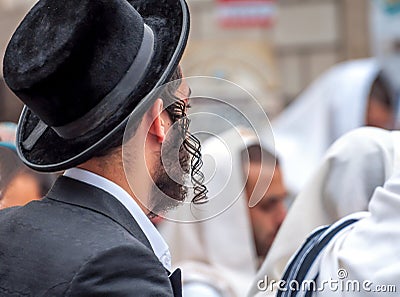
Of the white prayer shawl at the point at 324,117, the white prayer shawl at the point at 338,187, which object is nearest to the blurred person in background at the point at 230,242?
the white prayer shawl at the point at 338,187

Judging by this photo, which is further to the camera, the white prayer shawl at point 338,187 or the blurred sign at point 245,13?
the blurred sign at point 245,13

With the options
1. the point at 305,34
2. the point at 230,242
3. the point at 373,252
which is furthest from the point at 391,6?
the point at 373,252

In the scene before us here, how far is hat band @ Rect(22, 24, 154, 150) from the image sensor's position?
6.16 feet

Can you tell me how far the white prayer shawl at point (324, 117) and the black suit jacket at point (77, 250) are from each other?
389cm

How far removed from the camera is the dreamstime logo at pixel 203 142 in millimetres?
1927

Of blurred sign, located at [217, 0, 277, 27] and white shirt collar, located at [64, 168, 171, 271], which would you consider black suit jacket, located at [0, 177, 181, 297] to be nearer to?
white shirt collar, located at [64, 168, 171, 271]

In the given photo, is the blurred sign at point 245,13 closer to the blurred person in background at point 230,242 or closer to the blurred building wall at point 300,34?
the blurred building wall at point 300,34

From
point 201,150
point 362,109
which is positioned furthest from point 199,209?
point 362,109

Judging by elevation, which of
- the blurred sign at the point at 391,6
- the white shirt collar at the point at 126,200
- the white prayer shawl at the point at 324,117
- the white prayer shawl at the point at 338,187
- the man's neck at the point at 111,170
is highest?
the man's neck at the point at 111,170

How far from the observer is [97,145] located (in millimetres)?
1874

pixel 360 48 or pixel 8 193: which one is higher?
pixel 8 193

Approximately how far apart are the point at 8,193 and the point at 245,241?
4.61ft

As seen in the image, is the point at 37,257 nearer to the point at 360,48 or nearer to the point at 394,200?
the point at 394,200

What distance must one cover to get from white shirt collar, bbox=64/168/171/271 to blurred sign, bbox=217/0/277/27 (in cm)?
500
